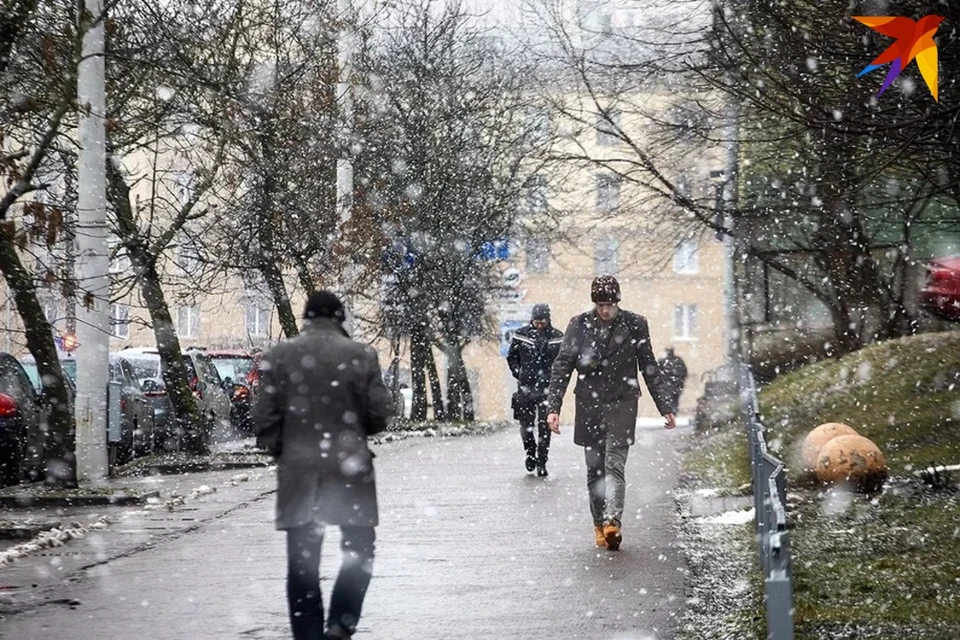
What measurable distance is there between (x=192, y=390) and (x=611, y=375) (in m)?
17.2

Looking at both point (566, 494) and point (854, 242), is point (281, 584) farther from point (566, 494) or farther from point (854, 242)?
point (854, 242)

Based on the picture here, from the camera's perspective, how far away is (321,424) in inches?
285

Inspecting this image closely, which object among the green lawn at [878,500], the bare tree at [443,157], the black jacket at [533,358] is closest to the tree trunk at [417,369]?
the bare tree at [443,157]

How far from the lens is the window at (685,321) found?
2906 inches

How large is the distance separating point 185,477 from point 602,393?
940 centimetres

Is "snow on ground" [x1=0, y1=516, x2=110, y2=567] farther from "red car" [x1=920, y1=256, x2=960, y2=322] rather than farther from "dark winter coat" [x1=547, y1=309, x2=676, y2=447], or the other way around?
"red car" [x1=920, y1=256, x2=960, y2=322]

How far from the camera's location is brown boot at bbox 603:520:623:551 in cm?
1119

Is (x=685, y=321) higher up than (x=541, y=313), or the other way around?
(x=685, y=321)

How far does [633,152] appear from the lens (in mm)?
24312

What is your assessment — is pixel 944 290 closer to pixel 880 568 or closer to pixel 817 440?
pixel 817 440

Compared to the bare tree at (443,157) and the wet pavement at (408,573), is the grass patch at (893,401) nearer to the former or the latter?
the wet pavement at (408,573)

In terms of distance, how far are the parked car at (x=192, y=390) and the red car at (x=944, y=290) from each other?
1010 cm

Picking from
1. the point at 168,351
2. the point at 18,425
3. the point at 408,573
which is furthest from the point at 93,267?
the point at 408,573

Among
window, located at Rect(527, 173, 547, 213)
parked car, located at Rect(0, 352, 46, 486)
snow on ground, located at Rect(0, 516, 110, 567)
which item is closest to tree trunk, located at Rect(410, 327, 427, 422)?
window, located at Rect(527, 173, 547, 213)
